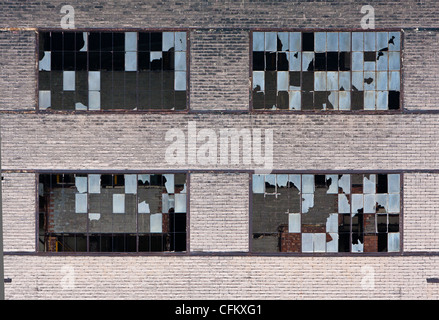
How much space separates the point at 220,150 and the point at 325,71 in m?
2.77

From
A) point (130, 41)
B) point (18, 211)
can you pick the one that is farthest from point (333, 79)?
point (18, 211)

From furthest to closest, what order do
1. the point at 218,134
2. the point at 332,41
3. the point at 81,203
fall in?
the point at 81,203 → the point at 332,41 → the point at 218,134

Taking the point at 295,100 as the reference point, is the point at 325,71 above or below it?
above

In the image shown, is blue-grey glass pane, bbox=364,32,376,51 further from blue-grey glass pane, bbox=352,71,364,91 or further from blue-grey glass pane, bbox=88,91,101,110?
blue-grey glass pane, bbox=88,91,101,110

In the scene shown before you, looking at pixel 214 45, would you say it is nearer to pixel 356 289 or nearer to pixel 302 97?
pixel 302 97

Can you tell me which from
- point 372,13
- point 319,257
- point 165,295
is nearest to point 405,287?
point 319,257

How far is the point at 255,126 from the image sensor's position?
9016 millimetres

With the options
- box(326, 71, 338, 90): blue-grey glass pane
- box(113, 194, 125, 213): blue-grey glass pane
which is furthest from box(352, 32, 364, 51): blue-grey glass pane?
box(113, 194, 125, 213): blue-grey glass pane

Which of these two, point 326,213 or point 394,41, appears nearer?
point 394,41

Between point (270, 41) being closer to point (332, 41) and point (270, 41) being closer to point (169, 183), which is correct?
point (332, 41)

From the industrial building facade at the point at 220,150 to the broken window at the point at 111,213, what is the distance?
3cm

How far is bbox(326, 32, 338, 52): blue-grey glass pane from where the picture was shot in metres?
9.09

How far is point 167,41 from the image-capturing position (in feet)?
29.8

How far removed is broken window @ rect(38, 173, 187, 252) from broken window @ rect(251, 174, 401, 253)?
1.74m
